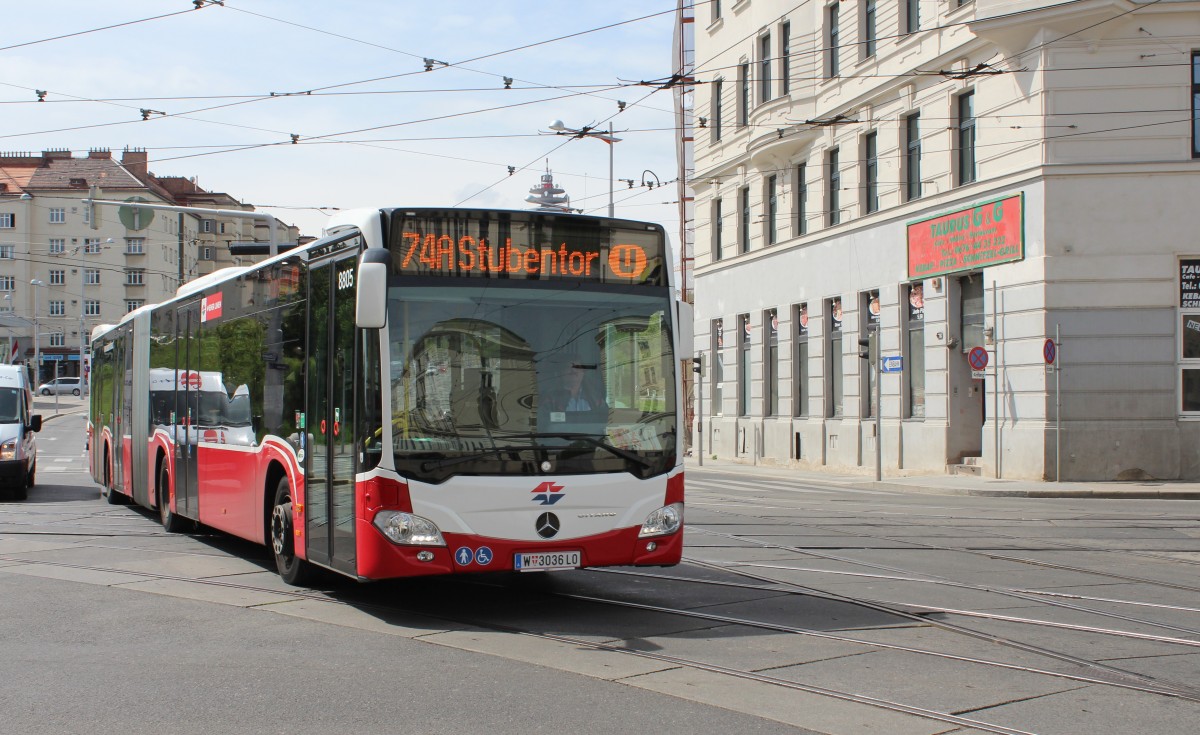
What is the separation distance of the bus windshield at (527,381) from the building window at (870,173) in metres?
23.9

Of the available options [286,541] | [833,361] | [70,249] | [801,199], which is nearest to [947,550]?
[286,541]

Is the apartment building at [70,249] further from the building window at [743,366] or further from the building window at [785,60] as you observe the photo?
the building window at [785,60]

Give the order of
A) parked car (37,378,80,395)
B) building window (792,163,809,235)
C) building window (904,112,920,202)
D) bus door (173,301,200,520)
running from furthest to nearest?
1. parked car (37,378,80,395)
2. building window (792,163,809,235)
3. building window (904,112,920,202)
4. bus door (173,301,200,520)

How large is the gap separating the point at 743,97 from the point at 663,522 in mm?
32072

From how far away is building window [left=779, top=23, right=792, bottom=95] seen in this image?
1441 inches

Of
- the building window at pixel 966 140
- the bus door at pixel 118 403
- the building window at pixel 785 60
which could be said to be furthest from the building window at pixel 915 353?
the bus door at pixel 118 403

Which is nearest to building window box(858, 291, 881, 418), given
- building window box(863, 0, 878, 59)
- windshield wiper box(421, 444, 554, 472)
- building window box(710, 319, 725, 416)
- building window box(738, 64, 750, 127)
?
building window box(863, 0, 878, 59)

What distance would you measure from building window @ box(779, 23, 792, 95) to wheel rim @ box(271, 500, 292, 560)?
2780 centimetres

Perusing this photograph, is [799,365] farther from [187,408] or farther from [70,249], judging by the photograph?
[70,249]

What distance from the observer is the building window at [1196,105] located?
84.1 ft

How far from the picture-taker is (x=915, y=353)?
30594mm

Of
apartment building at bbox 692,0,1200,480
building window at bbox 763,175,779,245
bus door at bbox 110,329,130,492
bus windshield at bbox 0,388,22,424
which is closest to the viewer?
bus door at bbox 110,329,130,492

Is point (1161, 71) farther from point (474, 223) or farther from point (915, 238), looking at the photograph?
point (474, 223)

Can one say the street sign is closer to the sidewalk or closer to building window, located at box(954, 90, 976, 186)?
the sidewalk
